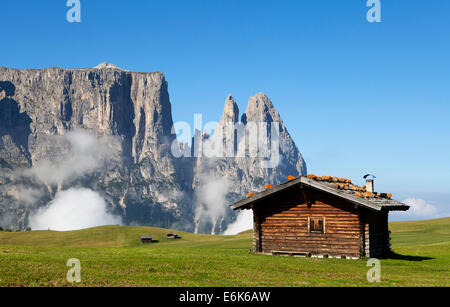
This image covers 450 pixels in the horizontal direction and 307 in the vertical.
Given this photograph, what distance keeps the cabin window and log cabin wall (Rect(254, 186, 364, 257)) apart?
4.6 inches

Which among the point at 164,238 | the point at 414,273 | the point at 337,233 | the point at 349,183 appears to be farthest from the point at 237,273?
the point at 164,238

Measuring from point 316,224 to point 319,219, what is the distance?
13.8 inches

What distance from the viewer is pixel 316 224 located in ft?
96.2

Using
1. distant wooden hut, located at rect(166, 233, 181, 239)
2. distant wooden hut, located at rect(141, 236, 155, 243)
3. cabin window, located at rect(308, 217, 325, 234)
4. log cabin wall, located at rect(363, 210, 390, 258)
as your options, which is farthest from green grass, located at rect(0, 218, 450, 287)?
distant wooden hut, located at rect(166, 233, 181, 239)

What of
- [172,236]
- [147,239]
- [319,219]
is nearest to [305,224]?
[319,219]

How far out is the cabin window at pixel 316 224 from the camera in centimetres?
2916

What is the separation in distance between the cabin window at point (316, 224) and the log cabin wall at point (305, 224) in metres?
0.12

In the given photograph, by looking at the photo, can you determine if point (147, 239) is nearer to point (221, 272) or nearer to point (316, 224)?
point (316, 224)

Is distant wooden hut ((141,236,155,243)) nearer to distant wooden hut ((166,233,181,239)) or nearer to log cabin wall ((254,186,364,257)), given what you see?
distant wooden hut ((166,233,181,239))

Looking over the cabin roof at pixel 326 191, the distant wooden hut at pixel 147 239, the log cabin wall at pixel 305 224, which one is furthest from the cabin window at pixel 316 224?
the distant wooden hut at pixel 147 239

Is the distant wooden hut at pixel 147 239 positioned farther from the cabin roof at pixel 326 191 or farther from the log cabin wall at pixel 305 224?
the log cabin wall at pixel 305 224
